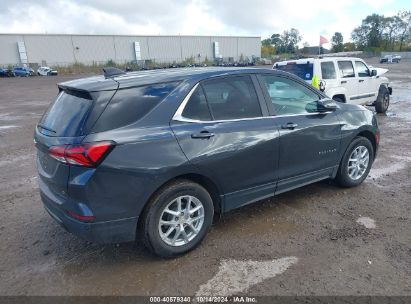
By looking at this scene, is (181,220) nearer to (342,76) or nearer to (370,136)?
(370,136)

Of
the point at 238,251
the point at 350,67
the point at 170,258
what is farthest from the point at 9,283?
the point at 350,67

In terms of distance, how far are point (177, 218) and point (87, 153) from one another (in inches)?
41.6

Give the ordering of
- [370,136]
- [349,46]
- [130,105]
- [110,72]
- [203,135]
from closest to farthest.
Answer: [130,105] < [203,135] < [110,72] < [370,136] < [349,46]

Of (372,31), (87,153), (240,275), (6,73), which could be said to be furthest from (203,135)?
(372,31)

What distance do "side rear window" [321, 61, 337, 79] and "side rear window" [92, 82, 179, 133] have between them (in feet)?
23.1

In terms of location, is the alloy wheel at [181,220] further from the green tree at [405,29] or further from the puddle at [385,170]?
the green tree at [405,29]

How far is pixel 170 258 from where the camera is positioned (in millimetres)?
3420

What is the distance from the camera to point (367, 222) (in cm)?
407

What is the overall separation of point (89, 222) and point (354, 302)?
2.20m

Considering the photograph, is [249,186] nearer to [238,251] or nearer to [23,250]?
[238,251]

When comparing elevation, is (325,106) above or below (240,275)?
above

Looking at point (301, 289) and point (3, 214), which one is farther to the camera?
point (3, 214)

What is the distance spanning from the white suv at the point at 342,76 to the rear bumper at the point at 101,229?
7328 mm

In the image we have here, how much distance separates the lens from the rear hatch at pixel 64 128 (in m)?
2.97
